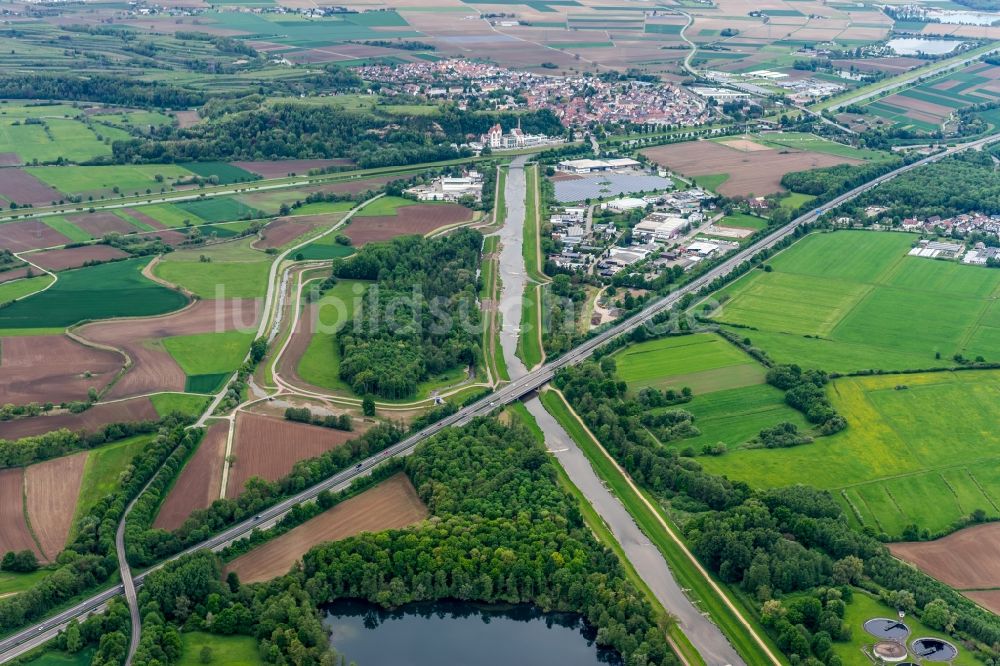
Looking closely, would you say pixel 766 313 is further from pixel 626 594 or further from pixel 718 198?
pixel 626 594

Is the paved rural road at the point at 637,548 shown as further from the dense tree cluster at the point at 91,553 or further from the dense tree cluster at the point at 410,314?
the dense tree cluster at the point at 91,553

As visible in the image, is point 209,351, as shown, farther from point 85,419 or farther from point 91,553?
point 91,553

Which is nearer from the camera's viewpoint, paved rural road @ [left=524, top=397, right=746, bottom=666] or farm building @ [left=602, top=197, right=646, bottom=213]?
paved rural road @ [left=524, top=397, right=746, bottom=666]

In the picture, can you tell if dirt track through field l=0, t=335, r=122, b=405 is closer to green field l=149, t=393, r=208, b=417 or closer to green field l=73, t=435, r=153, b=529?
green field l=149, t=393, r=208, b=417

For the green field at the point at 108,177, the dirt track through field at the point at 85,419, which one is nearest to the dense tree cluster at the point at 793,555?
the dirt track through field at the point at 85,419

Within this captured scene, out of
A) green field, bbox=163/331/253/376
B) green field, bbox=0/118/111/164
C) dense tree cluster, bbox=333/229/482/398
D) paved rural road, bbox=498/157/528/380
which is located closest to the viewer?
dense tree cluster, bbox=333/229/482/398

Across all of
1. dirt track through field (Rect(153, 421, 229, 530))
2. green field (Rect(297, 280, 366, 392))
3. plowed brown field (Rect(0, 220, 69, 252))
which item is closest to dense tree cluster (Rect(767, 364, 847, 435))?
green field (Rect(297, 280, 366, 392))
